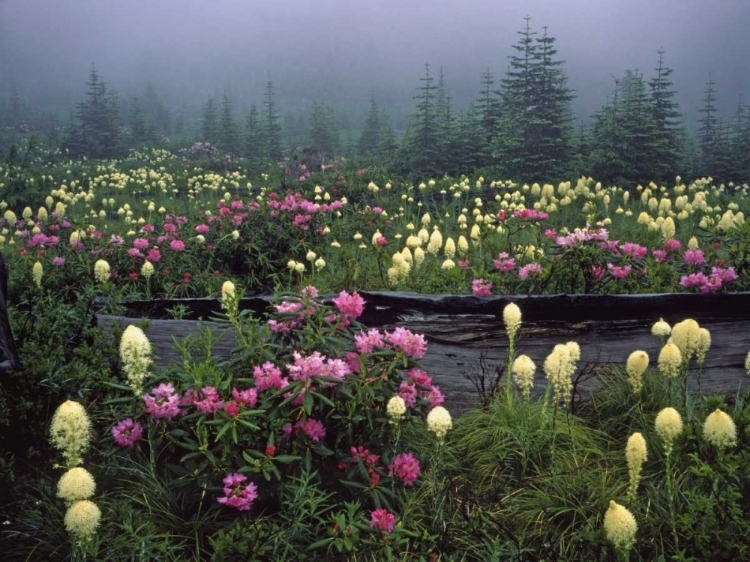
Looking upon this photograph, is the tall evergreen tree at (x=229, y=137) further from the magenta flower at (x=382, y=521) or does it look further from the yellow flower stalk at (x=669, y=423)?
the yellow flower stalk at (x=669, y=423)

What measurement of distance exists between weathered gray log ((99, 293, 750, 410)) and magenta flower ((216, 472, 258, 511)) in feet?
5.97

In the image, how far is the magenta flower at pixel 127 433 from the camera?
272 cm

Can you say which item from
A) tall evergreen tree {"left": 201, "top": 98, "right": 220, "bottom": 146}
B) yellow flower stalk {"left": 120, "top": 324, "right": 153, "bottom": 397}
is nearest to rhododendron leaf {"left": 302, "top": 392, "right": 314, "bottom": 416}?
yellow flower stalk {"left": 120, "top": 324, "right": 153, "bottom": 397}

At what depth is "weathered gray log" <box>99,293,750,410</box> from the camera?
427 cm

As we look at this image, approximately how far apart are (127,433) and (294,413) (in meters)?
0.72

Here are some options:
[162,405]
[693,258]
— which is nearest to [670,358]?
[162,405]

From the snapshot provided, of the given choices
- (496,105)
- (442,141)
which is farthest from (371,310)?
(496,105)

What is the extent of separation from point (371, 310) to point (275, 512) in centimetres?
189

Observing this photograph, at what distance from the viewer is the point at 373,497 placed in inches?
103

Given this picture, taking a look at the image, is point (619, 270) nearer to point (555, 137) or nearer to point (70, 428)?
point (70, 428)

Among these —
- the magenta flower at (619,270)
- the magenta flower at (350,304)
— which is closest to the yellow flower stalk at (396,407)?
the magenta flower at (350,304)

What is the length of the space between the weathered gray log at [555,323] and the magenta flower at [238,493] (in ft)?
5.97

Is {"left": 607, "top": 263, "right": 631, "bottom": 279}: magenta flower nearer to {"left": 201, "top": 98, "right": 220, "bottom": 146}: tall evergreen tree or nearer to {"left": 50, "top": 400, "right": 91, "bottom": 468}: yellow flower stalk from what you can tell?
{"left": 50, "top": 400, "right": 91, "bottom": 468}: yellow flower stalk

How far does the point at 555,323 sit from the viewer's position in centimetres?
446
